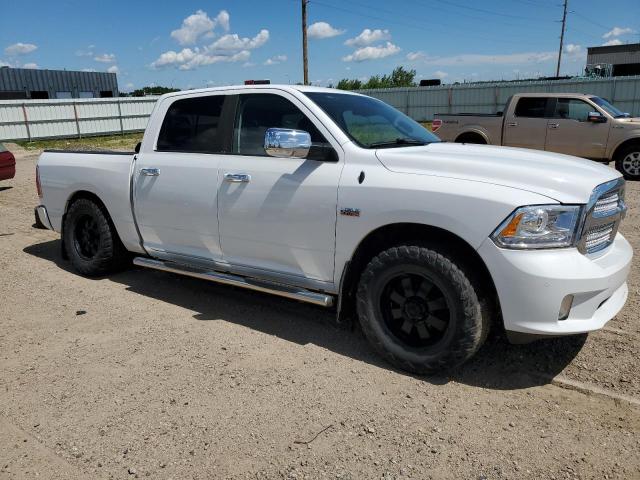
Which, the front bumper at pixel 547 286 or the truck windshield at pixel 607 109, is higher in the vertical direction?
the truck windshield at pixel 607 109

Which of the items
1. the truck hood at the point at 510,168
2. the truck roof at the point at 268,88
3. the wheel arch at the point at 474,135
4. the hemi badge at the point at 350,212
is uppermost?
the truck roof at the point at 268,88

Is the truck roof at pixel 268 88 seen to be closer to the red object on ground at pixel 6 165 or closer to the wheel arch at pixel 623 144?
the wheel arch at pixel 623 144

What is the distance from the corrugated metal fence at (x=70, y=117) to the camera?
26.4 m

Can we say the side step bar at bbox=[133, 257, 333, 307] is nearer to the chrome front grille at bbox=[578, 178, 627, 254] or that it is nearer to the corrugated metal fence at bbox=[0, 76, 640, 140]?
the chrome front grille at bbox=[578, 178, 627, 254]

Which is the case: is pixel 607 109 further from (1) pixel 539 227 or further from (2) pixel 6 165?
(2) pixel 6 165

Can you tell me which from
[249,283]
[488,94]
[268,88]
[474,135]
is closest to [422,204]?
[249,283]

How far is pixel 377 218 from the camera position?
11.4ft

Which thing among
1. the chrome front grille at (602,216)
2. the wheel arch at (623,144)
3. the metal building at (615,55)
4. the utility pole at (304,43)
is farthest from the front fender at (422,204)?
the metal building at (615,55)

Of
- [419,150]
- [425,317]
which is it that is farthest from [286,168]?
[425,317]

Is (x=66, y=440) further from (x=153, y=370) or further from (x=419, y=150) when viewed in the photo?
(x=419, y=150)

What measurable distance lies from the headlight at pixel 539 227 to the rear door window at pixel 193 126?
8.07 ft

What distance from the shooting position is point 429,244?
338cm

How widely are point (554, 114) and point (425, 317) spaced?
10.4 m

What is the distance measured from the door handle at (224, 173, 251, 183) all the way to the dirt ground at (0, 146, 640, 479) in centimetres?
120
